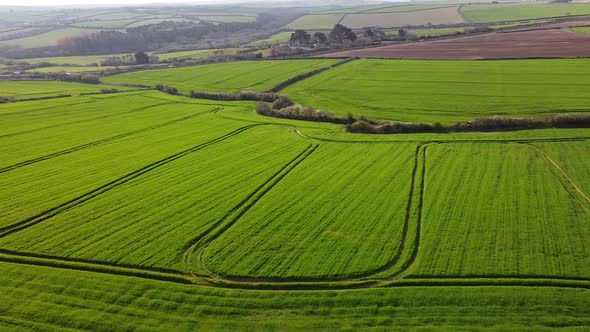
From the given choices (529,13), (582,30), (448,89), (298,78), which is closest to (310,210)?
(448,89)

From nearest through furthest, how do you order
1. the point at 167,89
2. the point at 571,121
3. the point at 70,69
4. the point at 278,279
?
the point at 278,279
the point at 571,121
the point at 167,89
the point at 70,69

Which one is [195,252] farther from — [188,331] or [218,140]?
[218,140]

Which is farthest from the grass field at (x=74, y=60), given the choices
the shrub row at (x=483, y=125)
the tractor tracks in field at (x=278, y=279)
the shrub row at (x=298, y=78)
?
the tractor tracks in field at (x=278, y=279)

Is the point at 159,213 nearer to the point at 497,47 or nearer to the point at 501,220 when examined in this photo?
the point at 501,220

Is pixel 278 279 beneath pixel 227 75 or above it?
beneath

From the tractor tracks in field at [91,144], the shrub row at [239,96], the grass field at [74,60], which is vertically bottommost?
the tractor tracks in field at [91,144]

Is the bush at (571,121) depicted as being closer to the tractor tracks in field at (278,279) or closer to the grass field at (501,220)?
the grass field at (501,220)

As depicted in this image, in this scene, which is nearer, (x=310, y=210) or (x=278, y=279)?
(x=278, y=279)
